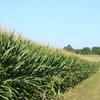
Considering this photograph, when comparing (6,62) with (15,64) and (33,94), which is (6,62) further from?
(33,94)

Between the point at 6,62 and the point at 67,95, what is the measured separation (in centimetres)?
713

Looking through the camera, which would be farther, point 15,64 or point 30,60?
point 30,60

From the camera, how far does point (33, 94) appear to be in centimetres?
1306

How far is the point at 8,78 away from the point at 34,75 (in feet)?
5.78

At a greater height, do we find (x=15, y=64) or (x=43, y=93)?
(x=15, y=64)

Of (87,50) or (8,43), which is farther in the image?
(87,50)

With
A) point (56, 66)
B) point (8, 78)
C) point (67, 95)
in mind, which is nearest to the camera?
point (8, 78)

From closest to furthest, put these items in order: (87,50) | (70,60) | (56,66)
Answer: (56,66)
(70,60)
(87,50)

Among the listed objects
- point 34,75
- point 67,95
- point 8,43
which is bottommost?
point 67,95

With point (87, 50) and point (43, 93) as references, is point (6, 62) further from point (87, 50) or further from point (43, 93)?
point (87, 50)

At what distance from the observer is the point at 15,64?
38.4ft

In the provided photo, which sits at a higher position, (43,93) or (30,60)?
(30,60)

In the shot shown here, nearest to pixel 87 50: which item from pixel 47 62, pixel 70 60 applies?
pixel 70 60

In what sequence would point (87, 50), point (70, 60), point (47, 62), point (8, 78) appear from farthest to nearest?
point (87, 50) < point (70, 60) < point (47, 62) < point (8, 78)
